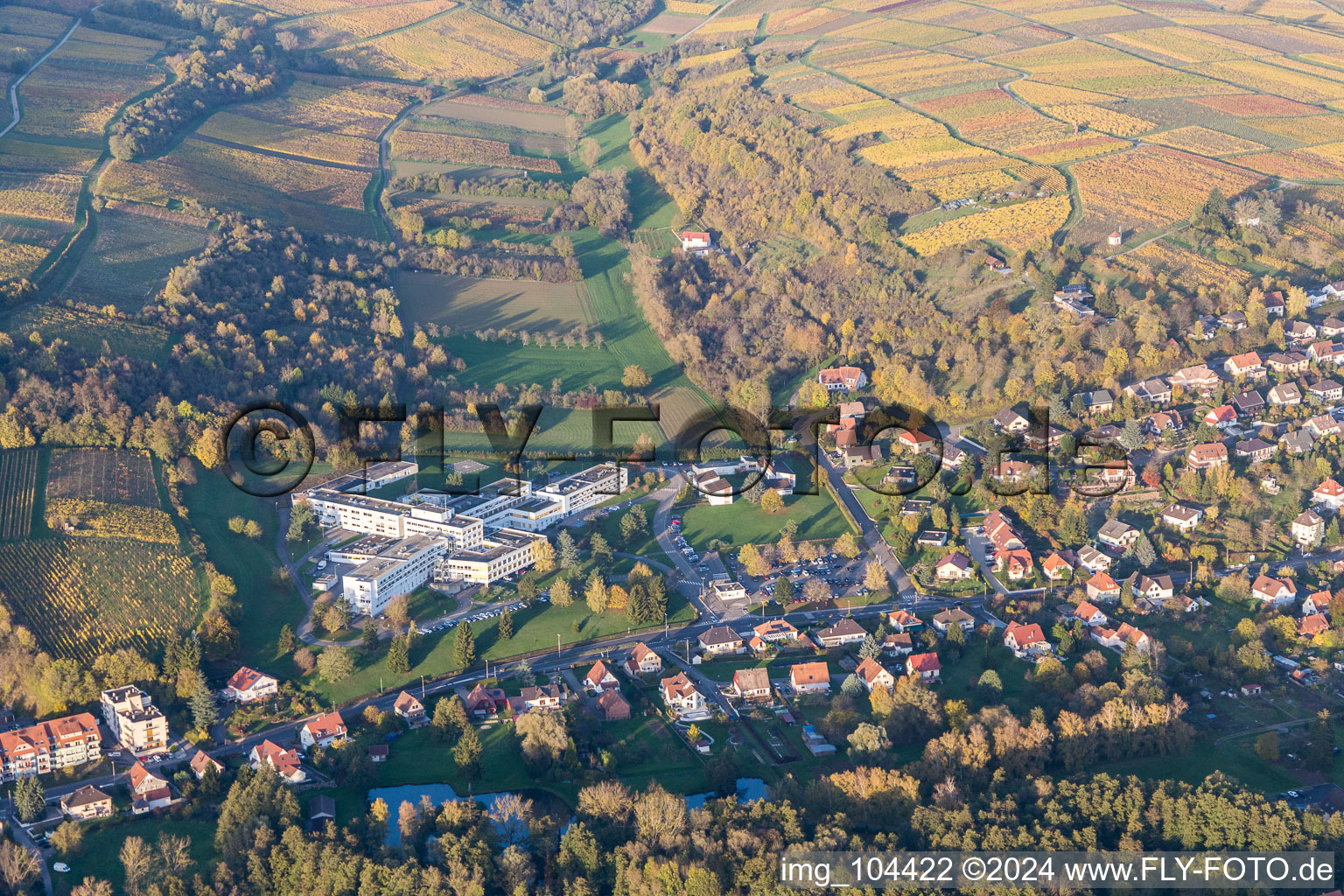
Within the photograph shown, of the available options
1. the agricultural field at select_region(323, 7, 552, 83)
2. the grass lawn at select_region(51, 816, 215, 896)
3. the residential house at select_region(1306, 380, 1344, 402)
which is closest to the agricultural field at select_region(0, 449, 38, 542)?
the grass lawn at select_region(51, 816, 215, 896)

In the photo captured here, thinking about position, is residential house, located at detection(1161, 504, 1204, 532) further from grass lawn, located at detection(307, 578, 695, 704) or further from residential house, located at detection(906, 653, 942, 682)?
grass lawn, located at detection(307, 578, 695, 704)

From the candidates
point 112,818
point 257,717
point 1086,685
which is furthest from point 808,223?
point 112,818

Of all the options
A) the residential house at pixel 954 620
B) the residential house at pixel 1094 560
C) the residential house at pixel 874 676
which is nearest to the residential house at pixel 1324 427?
the residential house at pixel 1094 560

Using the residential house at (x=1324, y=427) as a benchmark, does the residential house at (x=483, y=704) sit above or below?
below

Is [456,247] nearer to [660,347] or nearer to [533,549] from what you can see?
[660,347]

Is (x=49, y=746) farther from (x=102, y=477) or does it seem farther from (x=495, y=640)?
(x=102, y=477)

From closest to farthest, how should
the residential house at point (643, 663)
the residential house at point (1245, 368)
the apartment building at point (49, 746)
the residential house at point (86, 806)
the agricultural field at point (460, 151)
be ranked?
the residential house at point (86, 806) → the apartment building at point (49, 746) → the residential house at point (643, 663) → the residential house at point (1245, 368) → the agricultural field at point (460, 151)

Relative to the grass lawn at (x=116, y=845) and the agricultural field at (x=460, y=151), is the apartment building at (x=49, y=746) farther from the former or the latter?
the agricultural field at (x=460, y=151)
